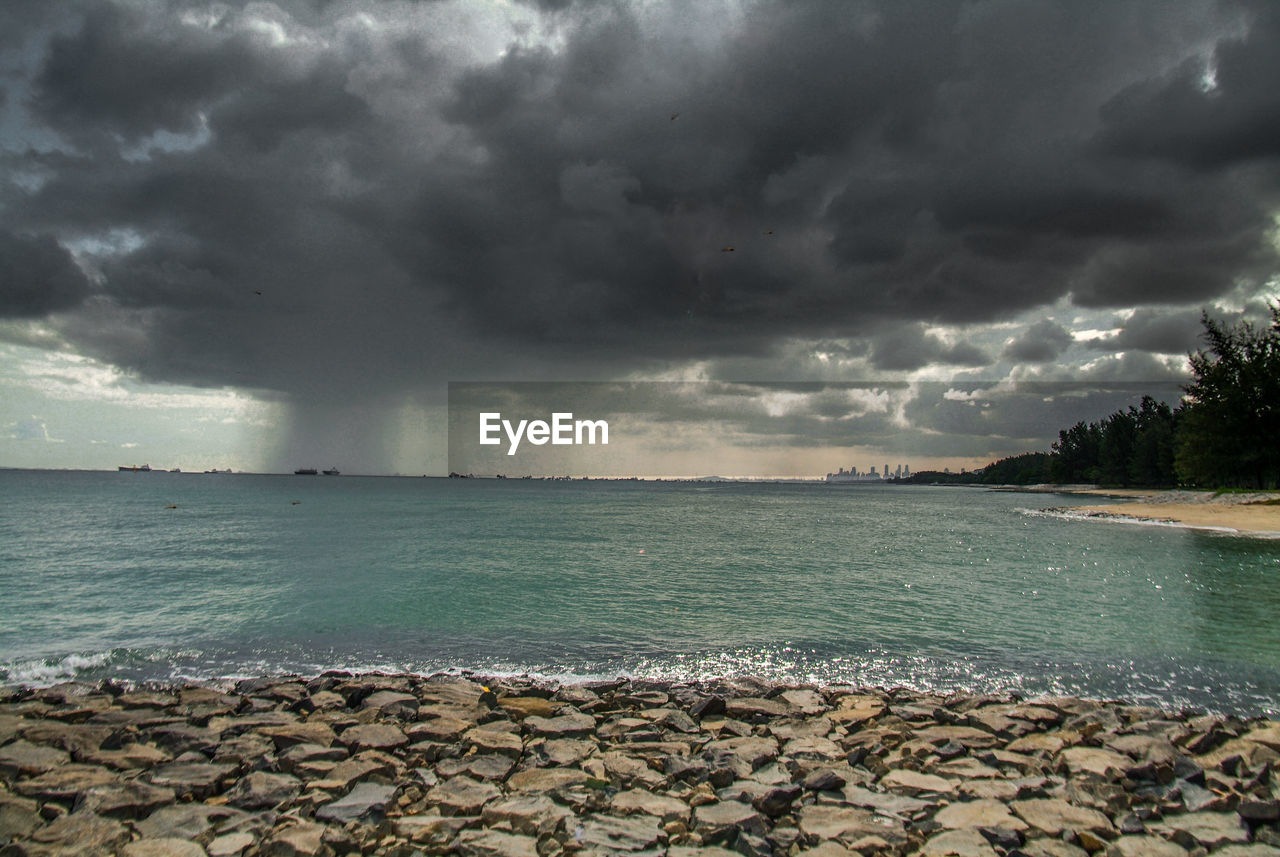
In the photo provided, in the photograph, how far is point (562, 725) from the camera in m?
11.4

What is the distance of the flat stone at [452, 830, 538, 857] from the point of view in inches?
284

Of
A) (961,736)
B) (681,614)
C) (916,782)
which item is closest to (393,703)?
(916,782)

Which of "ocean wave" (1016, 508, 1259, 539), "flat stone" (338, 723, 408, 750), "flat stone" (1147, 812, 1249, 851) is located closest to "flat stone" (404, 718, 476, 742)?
"flat stone" (338, 723, 408, 750)

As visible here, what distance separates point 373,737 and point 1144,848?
10.3m

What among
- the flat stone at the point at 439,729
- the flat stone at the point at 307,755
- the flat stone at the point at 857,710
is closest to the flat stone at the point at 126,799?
the flat stone at the point at 307,755

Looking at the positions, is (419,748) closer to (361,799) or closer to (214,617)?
(361,799)

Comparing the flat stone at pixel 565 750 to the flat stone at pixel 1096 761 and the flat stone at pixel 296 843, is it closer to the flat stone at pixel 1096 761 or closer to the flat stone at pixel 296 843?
the flat stone at pixel 296 843

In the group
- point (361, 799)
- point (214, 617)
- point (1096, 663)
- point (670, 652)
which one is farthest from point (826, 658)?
point (214, 617)

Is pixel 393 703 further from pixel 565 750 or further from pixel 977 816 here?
pixel 977 816

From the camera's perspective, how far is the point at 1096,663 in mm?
16812

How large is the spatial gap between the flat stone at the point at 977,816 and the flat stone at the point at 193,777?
932cm

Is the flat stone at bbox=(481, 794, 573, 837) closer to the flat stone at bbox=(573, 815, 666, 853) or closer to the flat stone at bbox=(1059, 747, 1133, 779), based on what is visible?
the flat stone at bbox=(573, 815, 666, 853)

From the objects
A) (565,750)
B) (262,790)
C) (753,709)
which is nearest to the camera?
(262,790)

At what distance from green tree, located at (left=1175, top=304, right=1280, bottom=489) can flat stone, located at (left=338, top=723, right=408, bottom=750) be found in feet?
379
